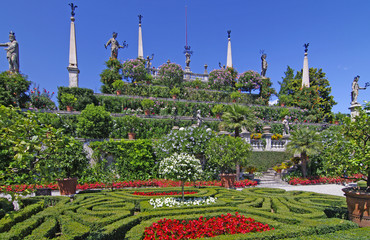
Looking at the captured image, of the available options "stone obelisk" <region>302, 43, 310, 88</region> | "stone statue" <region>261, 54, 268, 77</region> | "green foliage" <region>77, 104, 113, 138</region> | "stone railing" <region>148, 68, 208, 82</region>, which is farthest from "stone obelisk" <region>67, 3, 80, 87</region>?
"stone obelisk" <region>302, 43, 310, 88</region>

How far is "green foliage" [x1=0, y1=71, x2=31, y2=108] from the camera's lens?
17.9 meters

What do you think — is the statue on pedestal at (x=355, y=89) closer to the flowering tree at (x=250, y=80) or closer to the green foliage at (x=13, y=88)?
the flowering tree at (x=250, y=80)

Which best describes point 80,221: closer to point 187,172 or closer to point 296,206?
point 187,172

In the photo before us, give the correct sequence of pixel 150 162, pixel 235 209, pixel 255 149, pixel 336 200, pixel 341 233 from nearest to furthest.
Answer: pixel 341 233 < pixel 235 209 < pixel 336 200 < pixel 150 162 < pixel 255 149

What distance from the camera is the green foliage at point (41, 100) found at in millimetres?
20188

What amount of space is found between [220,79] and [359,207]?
28961mm

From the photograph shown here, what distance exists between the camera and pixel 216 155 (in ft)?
45.4

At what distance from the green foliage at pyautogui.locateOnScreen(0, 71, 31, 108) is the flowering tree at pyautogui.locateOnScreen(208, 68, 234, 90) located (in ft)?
74.7

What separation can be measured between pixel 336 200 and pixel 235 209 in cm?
447

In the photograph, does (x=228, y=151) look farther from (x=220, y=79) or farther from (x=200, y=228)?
(x=220, y=79)

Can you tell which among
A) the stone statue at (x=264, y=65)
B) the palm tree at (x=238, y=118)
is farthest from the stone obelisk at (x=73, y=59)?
the stone statue at (x=264, y=65)

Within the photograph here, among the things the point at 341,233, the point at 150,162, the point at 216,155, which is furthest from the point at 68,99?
the point at 341,233

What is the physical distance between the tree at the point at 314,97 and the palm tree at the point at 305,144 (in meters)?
15.9

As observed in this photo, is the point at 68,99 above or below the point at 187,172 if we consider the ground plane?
above
